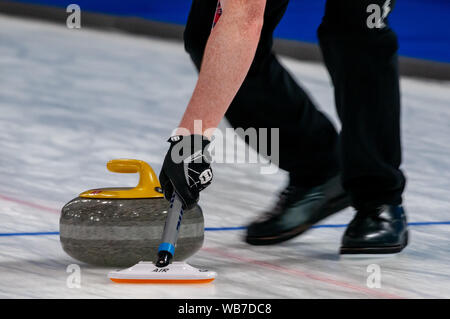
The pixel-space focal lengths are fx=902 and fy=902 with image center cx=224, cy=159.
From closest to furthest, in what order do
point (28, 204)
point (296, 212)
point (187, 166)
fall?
1. point (187, 166)
2. point (296, 212)
3. point (28, 204)

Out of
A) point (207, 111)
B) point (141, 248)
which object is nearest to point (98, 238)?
point (141, 248)

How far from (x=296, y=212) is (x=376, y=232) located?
0.19m

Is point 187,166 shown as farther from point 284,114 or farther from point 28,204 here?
point 28,204

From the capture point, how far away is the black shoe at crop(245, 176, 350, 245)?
1902 millimetres

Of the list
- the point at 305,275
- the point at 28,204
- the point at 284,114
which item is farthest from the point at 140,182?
the point at 28,204

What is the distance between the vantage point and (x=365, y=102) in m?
1.83

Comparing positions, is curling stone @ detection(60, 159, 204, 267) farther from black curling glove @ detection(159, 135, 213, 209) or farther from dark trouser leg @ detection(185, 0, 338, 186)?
dark trouser leg @ detection(185, 0, 338, 186)

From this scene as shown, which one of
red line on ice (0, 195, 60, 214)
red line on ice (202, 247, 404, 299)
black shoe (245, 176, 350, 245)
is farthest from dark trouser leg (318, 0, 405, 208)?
red line on ice (0, 195, 60, 214)

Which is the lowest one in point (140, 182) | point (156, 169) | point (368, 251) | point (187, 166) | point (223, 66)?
point (156, 169)

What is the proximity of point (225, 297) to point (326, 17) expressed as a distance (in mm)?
679

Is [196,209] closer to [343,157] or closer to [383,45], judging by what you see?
[343,157]

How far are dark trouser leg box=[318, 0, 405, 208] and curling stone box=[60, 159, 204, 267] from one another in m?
0.39

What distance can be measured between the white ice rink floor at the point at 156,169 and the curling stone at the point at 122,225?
43 mm

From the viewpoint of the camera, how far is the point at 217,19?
1578 mm
